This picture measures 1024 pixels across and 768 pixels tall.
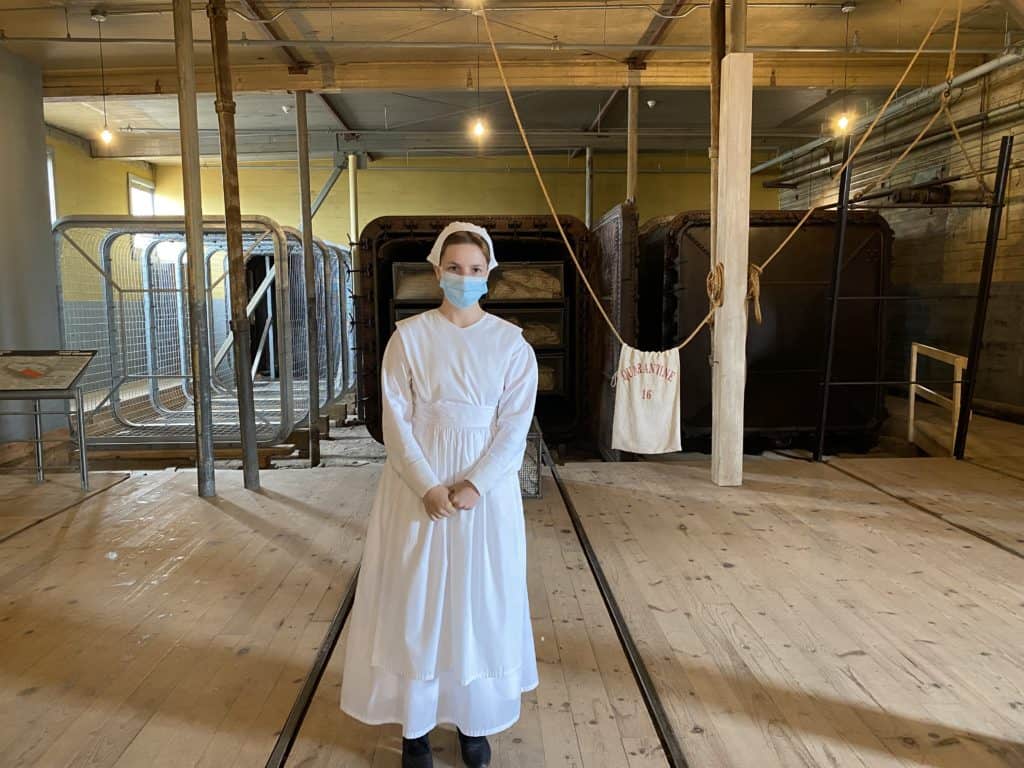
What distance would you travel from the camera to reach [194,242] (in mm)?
4426

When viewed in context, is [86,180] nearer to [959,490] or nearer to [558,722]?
[558,722]

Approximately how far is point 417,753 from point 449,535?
572mm

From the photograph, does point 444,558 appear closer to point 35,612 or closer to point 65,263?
point 35,612

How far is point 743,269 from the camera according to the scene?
14.6 feet

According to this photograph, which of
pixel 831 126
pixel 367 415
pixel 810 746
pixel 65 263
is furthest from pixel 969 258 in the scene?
pixel 65 263

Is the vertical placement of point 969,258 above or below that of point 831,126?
below

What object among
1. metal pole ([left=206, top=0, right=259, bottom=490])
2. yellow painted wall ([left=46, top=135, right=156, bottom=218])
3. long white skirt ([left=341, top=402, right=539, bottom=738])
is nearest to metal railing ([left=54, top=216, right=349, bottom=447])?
metal pole ([left=206, top=0, right=259, bottom=490])

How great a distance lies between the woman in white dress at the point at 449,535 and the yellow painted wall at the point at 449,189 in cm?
1175

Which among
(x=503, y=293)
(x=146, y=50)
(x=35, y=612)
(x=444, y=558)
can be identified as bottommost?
(x=35, y=612)

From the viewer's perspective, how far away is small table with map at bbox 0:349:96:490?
4.50 m

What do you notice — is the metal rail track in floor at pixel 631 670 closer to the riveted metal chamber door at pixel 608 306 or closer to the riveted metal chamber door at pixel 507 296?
the riveted metal chamber door at pixel 608 306

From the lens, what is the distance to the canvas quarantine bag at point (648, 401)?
15.3 ft

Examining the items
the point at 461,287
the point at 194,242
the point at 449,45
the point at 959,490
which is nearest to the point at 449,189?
the point at 449,45

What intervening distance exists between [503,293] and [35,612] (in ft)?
14.0
